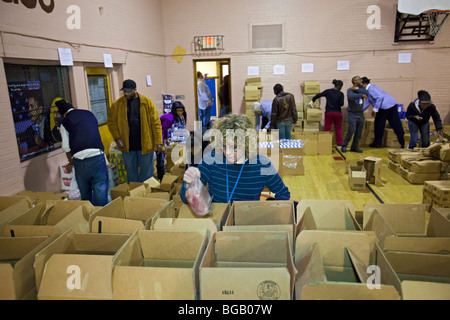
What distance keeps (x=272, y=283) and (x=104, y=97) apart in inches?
213

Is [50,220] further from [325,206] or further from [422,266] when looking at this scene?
[422,266]

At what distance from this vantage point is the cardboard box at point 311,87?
326 inches

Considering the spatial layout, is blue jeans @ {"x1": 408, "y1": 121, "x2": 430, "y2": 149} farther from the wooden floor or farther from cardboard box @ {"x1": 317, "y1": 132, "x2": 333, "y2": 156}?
cardboard box @ {"x1": 317, "y1": 132, "x2": 333, "y2": 156}

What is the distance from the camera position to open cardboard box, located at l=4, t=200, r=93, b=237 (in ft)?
6.30

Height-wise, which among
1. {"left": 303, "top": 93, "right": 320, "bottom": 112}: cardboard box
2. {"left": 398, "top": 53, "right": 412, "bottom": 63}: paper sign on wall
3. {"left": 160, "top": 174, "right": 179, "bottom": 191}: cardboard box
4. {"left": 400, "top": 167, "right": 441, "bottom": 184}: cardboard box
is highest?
{"left": 398, "top": 53, "right": 412, "bottom": 63}: paper sign on wall

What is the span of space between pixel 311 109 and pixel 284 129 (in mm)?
1566

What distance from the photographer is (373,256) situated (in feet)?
5.11

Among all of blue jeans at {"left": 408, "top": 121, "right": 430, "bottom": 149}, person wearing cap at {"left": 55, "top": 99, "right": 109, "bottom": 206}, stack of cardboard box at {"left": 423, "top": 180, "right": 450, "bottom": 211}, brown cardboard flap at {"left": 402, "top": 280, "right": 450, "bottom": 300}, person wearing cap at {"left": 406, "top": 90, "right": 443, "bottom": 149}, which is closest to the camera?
brown cardboard flap at {"left": 402, "top": 280, "right": 450, "bottom": 300}

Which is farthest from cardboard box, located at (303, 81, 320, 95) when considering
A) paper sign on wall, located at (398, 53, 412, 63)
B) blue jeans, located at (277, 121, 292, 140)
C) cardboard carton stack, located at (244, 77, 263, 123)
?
paper sign on wall, located at (398, 53, 412, 63)

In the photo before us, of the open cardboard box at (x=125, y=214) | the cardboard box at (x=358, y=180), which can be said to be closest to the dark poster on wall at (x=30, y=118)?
the open cardboard box at (x=125, y=214)

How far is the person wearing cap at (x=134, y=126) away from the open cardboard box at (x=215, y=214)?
8.39 ft

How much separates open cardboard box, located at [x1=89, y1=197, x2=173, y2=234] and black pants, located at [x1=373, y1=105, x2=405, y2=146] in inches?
271

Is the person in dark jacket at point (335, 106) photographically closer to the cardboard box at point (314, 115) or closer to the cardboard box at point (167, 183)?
the cardboard box at point (314, 115)

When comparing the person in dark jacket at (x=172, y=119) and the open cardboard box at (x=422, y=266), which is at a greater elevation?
the person in dark jacket at (x=172, y=119)
